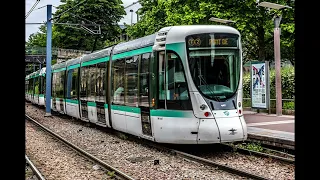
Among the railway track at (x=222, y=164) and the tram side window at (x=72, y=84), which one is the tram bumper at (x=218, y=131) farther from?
the tram side window at (x=72, y=84)

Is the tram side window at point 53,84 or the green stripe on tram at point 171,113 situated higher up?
the tram side window at point 53,84

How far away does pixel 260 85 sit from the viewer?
1694 centimetres

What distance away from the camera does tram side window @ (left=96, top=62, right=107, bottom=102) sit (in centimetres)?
1295

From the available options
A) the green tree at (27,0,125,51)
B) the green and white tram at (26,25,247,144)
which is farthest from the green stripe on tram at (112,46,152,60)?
the green tree at (27,0,125,51)

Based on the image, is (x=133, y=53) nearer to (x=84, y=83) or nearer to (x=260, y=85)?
(x=84, y=83)

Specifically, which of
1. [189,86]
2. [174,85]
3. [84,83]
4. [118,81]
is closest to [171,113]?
[174,85]

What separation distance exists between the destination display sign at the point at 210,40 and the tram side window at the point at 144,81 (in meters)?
1.45

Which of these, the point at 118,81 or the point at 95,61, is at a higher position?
the point at 95,61

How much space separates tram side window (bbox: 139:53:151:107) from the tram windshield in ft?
5.08

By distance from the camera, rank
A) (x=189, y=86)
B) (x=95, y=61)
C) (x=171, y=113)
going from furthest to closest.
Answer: (x=95, y=61)
(x=171, y=113)
(x=189, y=86)

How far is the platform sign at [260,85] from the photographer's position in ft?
54.3

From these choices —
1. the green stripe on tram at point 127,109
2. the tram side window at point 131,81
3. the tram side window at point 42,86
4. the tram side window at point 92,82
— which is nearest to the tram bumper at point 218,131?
the green stripe on tram at point 127,109

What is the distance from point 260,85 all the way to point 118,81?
7.92 metres
